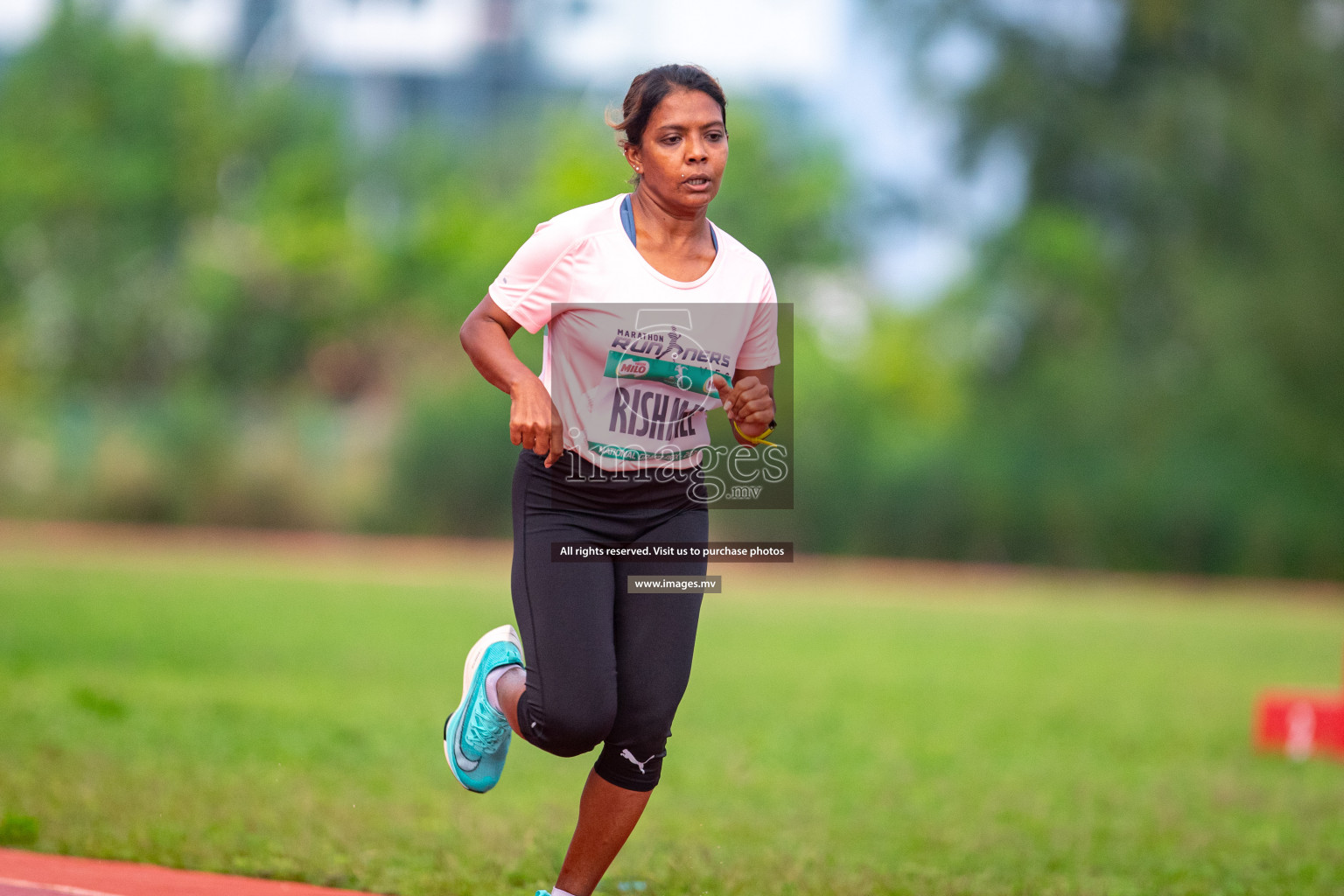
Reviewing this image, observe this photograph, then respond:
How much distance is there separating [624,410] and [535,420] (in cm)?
37

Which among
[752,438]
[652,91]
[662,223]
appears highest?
[652,91]

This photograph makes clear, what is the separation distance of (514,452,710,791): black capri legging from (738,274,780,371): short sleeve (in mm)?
410

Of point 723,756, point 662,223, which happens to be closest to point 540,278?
Result: point 662,223

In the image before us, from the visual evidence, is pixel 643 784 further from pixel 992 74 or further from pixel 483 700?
pixel 992 74

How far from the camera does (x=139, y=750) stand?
26.5 feet

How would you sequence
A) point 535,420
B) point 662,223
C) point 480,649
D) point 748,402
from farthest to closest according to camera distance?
point 480,649 < point 748,402 < point 662,223 < point 535,420

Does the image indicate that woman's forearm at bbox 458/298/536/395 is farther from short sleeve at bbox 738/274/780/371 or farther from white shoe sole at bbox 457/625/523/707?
white shoe sole at bbox 457/625/523/707

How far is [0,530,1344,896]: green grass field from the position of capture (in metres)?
5.81

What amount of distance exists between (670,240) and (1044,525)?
25.2 metres

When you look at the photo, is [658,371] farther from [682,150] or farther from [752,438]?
[682,150]

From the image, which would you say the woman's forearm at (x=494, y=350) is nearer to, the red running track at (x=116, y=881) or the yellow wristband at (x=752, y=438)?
the yellow wristband at (x=752, y=438)

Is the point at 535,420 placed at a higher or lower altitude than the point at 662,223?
lower

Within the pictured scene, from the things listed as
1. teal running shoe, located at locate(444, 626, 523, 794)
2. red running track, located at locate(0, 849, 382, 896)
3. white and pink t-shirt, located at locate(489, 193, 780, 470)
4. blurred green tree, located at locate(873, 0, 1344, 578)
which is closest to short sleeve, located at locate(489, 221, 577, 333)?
white and pink t-shirt, located at locate(489, 193, 780, 470)

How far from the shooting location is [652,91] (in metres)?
4.25
